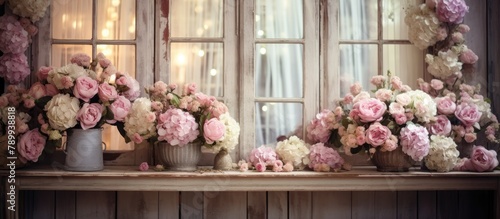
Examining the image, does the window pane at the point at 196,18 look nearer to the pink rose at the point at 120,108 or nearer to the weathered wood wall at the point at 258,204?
the pink rose at the point at 120,108

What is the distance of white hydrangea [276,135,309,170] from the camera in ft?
9.84

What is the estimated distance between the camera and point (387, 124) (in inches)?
115

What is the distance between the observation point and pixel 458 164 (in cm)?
302

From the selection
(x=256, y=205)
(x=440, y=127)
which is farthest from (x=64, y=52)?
(x=440, y=127)

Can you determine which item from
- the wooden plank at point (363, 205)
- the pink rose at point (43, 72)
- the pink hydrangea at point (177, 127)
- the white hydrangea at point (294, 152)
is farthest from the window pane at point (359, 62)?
the pink rose at point (43, 72)

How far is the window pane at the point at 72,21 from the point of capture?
126 inches

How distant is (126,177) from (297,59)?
45.0 inches

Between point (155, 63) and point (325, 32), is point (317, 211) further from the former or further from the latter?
point (155, 63)

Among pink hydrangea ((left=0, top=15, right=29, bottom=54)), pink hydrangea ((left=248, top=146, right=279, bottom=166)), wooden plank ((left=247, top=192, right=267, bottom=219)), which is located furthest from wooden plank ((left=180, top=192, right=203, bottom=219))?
pink hydrangea ((left=0, top=15, right=29, bottom=54))

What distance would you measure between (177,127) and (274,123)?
Answer: 2.05 ft

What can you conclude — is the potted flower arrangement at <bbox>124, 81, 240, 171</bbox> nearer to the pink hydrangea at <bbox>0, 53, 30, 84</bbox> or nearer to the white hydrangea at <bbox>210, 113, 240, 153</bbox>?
the white hydrangea at <bbox>210, 113, 240, 153</bbox>

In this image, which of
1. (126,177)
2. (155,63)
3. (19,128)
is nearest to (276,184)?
(126,177)

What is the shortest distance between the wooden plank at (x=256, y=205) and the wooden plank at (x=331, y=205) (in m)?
0.28

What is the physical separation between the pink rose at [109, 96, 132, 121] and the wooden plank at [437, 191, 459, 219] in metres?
1.80
